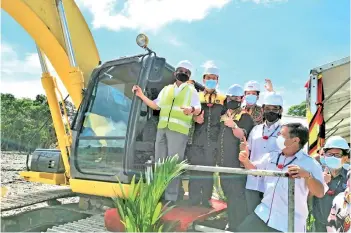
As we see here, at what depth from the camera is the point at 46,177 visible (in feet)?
19.1

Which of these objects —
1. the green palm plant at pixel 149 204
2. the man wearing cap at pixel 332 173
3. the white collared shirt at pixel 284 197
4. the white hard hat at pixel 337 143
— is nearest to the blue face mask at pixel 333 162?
the man wearing cap at pixel 332 173

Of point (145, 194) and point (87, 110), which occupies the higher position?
point (87, 110)

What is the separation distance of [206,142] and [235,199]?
696 mm

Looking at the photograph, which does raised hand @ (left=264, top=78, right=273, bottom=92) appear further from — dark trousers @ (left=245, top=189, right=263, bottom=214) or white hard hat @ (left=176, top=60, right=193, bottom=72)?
dark trousers @ (left=245, top=189, right=263, bottom=214)

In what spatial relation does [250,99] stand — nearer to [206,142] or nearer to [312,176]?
[206,142]

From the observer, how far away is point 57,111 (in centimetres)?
579

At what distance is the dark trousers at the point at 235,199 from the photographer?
3713 mm

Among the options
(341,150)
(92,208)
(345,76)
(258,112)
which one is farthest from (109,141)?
(345,76)

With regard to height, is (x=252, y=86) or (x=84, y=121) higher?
(x=252, y=86)

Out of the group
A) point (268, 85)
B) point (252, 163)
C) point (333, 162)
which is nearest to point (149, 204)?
point (252, 163)

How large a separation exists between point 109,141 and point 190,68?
127 centimetres

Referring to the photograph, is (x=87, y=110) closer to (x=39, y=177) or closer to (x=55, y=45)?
(x=55, y=45)

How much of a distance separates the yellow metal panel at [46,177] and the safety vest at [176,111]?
8.48ft

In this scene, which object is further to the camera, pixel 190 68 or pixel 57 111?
pixel 57 111
